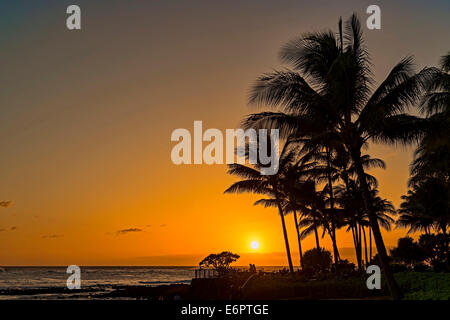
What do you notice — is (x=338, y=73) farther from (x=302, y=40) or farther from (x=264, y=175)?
(x=264, y=175)

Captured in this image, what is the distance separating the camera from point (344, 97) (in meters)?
14.5

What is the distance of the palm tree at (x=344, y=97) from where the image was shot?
569 inches

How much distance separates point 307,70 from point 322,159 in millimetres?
16485

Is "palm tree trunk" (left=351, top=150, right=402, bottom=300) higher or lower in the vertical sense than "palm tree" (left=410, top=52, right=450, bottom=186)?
lower

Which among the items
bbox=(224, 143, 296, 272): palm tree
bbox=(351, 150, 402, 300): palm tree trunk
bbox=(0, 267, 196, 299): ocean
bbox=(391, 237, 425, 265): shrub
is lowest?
bbox=(0, 267, 196, 299): ocean

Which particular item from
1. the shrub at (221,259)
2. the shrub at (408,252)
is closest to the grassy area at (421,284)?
the shrub at (221,259)

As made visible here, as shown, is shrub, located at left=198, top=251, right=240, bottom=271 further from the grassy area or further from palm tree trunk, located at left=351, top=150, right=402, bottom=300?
palm tree trunk, located at left=351, top=150, right=402, bottom=300

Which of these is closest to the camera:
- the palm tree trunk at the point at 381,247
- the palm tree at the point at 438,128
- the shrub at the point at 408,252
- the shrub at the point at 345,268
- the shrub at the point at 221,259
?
the palm tree trunk at the point at 381,247

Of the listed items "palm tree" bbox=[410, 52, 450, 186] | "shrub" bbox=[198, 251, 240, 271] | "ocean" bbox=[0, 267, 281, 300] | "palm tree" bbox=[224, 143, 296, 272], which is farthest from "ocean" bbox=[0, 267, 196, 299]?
"palm tree" bbox=[410, 52, 450, 186]

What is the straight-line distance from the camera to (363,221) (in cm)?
4369

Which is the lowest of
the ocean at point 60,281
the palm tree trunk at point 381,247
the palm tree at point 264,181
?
the ocean at point 60,281

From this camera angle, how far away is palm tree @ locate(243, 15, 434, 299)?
14445 mm

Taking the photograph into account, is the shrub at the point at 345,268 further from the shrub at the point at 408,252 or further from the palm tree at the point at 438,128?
the shrub at the point at 408,252

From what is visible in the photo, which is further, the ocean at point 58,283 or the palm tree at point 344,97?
the ocean at point 58,283
